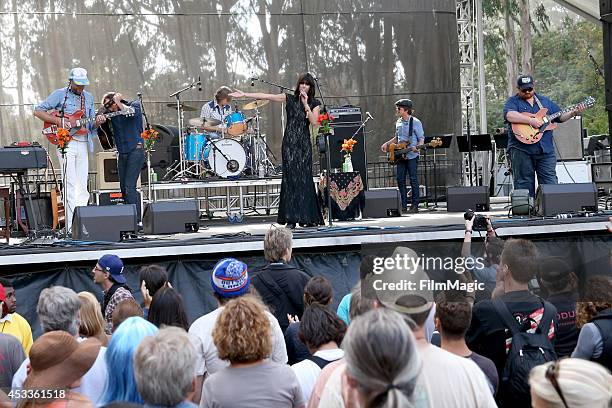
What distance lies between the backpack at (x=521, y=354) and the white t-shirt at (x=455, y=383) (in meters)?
1.20

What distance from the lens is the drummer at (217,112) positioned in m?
15.8

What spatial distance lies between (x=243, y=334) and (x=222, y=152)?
36.8 feet

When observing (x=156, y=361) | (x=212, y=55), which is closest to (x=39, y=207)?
(x=212, y=55)

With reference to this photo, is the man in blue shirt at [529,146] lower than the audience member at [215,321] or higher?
higher

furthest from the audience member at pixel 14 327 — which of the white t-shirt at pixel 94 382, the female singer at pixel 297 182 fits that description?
the female singer at pixel 297 182

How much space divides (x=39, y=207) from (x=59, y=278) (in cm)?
313

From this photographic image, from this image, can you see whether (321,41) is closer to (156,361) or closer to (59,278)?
(59,278)

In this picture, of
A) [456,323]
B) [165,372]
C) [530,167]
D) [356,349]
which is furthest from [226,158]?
[356,349]

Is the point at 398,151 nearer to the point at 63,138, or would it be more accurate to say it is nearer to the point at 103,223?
the point at 63,138

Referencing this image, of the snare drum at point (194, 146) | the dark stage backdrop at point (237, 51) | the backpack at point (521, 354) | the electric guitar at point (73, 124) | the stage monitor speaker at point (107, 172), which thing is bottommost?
the backpack at point (521, 354)

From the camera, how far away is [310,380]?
470 cm

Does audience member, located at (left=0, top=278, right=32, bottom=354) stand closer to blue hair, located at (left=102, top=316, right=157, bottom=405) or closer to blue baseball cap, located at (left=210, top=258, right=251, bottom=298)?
blue baseball cap, located at (left=210, top=258, right=251, bottom=298)

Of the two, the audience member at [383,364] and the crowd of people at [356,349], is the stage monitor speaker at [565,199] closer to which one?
the crowd of people at [356,349]

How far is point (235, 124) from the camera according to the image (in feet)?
52.3
